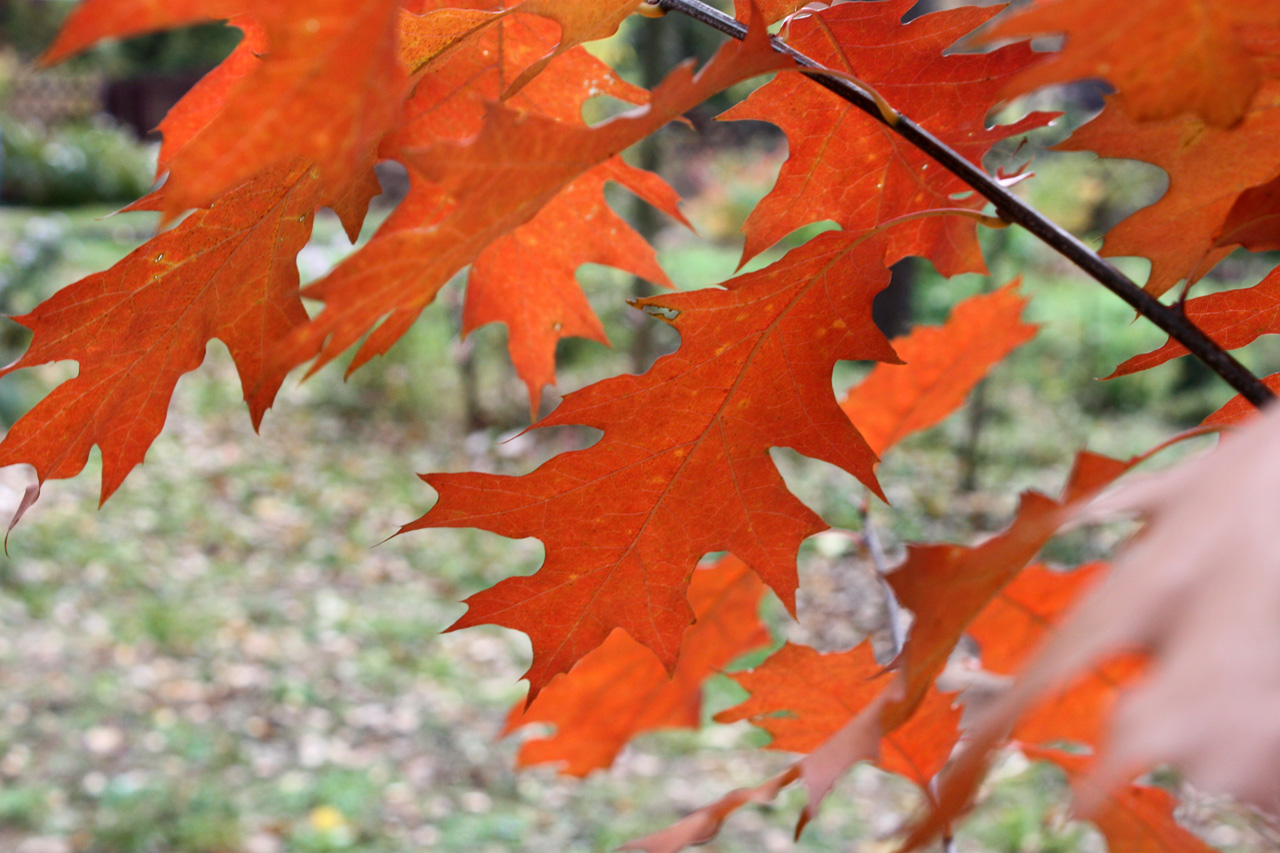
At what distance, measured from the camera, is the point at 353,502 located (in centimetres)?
438

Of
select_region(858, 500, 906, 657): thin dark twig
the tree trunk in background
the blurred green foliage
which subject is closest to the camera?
select_region(858, 500, 906, 657): thin dark twig

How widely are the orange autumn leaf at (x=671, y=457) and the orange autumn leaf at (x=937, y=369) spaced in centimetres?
33

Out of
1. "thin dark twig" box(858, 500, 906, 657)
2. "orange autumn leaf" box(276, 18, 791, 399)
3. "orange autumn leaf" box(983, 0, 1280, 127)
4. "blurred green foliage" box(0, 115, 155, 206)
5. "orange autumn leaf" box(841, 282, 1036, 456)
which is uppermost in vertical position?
"orange autumn leaf" box(983, 0, 1280, 127)

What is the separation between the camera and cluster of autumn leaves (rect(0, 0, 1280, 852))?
24 centimetres

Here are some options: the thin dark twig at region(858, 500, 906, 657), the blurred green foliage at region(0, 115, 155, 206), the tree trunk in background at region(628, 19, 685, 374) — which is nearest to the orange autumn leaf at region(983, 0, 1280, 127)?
the thin dark twig at region(858, 500, 906, 657)

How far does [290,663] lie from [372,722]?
0.42m

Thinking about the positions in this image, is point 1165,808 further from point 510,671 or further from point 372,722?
point 510,671

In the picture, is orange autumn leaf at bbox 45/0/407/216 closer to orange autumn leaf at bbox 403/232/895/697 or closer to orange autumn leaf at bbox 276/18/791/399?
orange autumn leaf at bbox 276/18/791/399

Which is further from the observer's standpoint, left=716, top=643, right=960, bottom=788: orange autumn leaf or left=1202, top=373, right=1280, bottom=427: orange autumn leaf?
left=716, top=643, right=960, bottom=788: orange autumn leaf

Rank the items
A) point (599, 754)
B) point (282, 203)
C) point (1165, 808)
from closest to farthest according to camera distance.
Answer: point (282, 203), point (1165, 808), point (599, 754)

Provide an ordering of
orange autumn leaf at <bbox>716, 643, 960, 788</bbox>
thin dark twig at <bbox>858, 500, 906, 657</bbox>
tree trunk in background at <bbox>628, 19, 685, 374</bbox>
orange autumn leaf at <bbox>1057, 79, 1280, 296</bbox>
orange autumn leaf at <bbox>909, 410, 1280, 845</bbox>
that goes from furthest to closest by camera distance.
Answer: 1. tree trunk in background at <bbox>628, 19, 685, 374</bbox>
2. thin dark twig at <bbox>858, 500, 906, 657</bbox>
3. orange autumn leaf at <bbox>716, 643, 960, 788</bbox>
4. orange autumn leaf at <bbox>1057, 79, 1280, 296</bbox>
5. orange autumn leaf at <bbox>909, 410, 1280, 845</bbox>

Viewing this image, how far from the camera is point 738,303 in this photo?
48 cm

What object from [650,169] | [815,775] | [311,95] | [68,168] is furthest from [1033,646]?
[68,168]

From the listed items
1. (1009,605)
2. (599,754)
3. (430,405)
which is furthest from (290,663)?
(1009,605)
